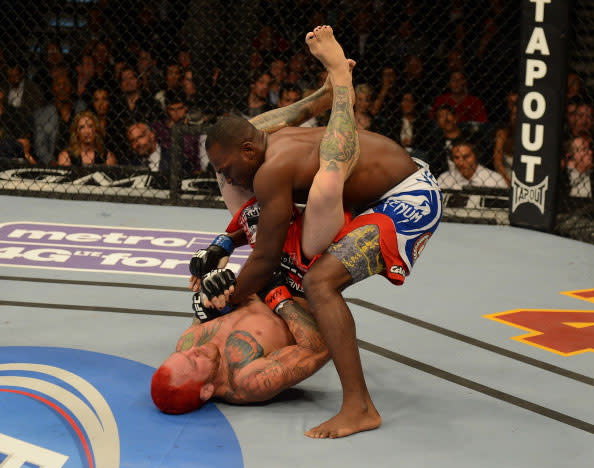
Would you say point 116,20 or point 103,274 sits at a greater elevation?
point 116,20

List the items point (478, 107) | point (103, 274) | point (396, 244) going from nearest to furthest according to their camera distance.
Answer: point (396, 244), point (103, 274), point (478, 107)

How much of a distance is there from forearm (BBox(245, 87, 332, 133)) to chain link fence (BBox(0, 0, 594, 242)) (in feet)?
8.22

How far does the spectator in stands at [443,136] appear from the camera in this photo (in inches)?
209

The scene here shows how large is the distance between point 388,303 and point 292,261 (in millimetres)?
990

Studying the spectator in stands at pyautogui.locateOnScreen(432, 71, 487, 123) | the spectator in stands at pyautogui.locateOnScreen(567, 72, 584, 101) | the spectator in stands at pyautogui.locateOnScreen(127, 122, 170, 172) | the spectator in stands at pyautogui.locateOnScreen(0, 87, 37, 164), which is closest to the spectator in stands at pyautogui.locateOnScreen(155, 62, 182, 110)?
the spectator in stands at pyautogui.locateOnScreen(127, 122, 170, 172)

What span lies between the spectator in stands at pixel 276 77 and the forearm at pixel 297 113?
285 centimetres

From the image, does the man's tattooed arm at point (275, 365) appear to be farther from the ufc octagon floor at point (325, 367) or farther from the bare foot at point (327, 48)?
the bare foot at point (327, 48)

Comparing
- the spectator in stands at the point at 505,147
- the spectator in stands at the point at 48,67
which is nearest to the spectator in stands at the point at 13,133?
the spectator in stands at the point at 48,67

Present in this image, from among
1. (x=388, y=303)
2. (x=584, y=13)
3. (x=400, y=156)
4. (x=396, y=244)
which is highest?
(x=584, y=13)

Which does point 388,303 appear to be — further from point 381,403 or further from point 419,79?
point 419,79

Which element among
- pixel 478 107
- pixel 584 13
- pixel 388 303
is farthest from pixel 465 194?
pixel 388 303

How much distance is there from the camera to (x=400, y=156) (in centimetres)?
261

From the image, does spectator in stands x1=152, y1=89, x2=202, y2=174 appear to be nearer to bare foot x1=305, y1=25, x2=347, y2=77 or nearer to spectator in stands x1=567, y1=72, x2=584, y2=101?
spectator in stands x1=567, y1=72, x2=584, y2=101

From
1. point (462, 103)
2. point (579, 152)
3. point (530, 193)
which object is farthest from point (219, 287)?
point (462, 103)
